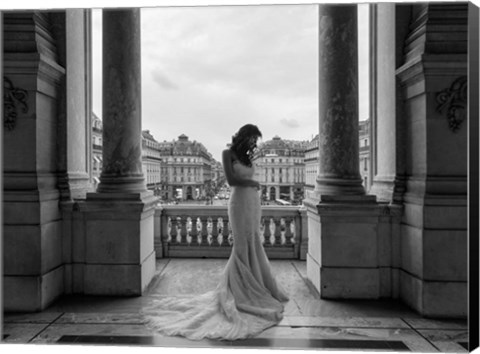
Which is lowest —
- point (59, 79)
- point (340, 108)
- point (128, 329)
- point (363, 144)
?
point (128, 329)

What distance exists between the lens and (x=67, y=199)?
5020 millimetres

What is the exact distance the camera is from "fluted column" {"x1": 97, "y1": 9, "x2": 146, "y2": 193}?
5156 mm

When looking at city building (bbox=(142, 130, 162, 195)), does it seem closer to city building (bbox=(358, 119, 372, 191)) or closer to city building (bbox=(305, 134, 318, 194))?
city building (bbox=(305, 134, 318, 194))

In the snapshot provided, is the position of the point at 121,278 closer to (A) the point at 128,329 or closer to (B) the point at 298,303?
(A) the point at 128,329

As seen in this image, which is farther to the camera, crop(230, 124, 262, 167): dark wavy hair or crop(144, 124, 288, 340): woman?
crop(230, 124, 262, 167): dark wavy hair

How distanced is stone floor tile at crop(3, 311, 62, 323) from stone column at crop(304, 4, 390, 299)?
3203 millimetres

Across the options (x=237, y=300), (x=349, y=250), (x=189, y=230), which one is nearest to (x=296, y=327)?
(x=237, y=300)

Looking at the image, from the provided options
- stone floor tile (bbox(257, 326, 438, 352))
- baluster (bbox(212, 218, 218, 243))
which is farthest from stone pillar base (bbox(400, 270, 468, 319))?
baluster (bbox(212, 218, 218, 243))

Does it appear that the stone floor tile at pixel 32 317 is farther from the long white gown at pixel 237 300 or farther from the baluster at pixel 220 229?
the baluster at pixel 220 229

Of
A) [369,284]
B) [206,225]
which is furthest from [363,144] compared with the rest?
[206,225]

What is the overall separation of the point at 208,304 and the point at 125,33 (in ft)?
12.1

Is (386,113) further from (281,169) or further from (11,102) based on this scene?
(11,102)

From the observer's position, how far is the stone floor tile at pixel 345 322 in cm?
411

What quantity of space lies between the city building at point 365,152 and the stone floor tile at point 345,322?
1969 millimetres
